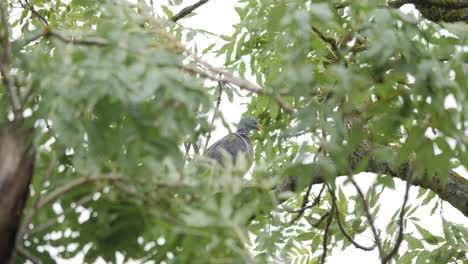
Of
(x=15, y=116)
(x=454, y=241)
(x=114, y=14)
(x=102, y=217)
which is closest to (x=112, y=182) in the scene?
(x=102, y=217)

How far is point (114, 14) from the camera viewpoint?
2.50 m

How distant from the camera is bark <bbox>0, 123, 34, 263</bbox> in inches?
80.6

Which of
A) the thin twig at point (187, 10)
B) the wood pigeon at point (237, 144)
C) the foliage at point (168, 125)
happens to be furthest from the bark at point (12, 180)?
the wood pigeon at point (237, 144)

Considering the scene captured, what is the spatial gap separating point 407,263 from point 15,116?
324 cm

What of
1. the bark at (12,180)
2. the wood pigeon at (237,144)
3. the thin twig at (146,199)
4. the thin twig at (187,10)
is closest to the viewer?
the bark at (12,180)

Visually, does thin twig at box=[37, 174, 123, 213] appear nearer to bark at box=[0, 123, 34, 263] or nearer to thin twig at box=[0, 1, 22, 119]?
bark at box=[0, 123, 34, 263]

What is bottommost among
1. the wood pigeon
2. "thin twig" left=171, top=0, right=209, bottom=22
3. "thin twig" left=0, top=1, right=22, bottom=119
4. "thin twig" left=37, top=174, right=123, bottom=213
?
the wood pigeon

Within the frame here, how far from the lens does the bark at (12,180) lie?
80.6 inches

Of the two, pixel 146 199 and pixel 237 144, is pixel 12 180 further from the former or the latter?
pixel 237 144

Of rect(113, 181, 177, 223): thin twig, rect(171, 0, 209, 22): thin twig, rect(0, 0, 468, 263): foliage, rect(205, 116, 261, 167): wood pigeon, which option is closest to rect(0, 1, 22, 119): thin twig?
rect(0, 0, 468, 263): foliage

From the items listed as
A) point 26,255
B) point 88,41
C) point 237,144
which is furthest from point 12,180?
point 237,144

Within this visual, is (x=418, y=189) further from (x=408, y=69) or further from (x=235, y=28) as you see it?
(x=408, y=69)

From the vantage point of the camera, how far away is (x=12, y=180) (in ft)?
6.83

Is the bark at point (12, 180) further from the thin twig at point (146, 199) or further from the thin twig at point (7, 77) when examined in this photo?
the thin twig at point (146, 199)
